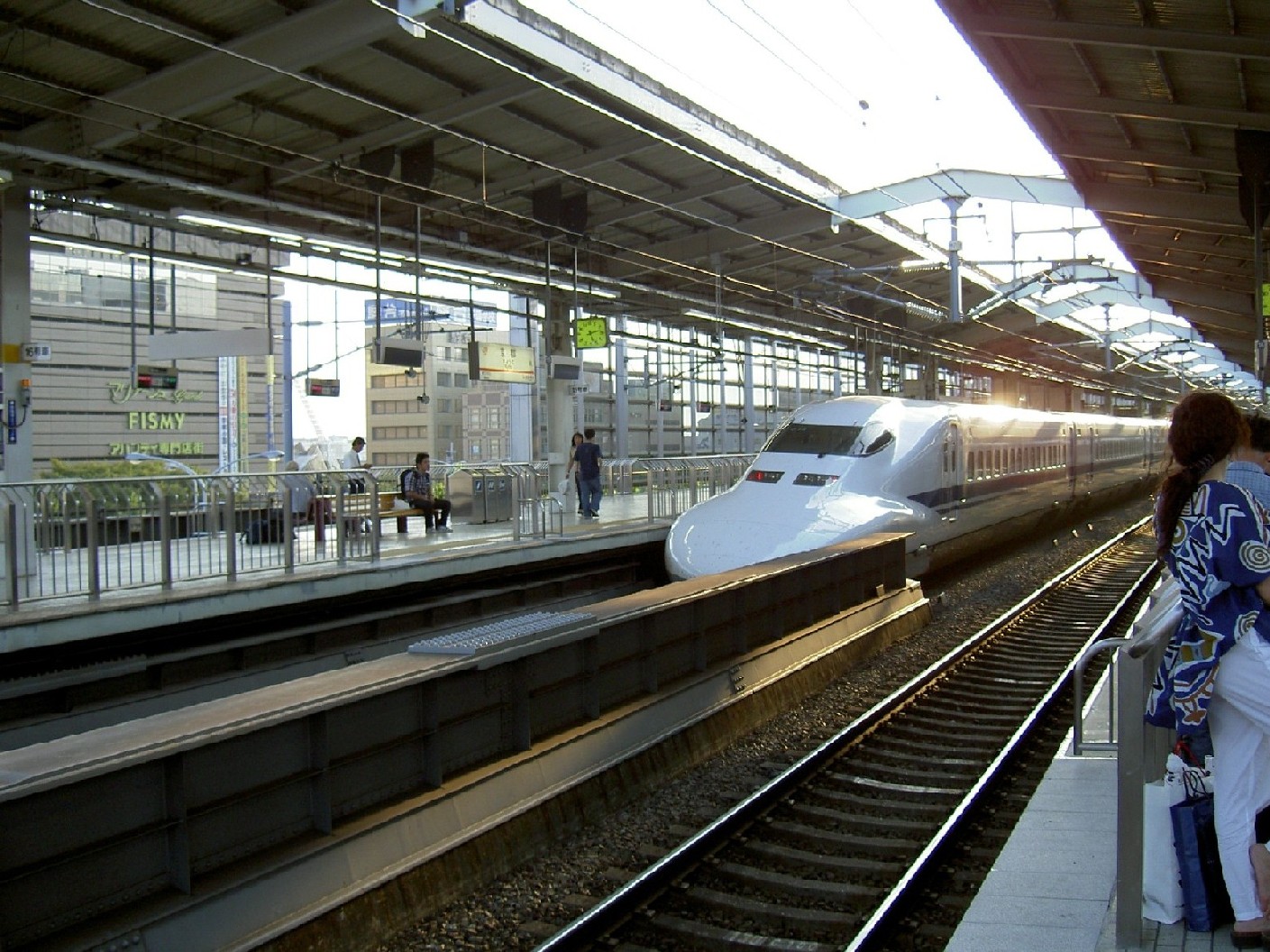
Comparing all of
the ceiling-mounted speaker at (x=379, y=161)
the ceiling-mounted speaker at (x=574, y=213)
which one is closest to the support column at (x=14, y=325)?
the ceiling-mounted speaker at (x=379, y=161)

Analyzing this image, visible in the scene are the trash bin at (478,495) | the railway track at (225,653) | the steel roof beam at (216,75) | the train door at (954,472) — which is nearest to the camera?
the railway track at (225,653)

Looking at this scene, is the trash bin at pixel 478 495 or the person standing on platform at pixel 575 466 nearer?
the trash bin at pixel 478 495

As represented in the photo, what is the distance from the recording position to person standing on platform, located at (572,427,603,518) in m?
19.0

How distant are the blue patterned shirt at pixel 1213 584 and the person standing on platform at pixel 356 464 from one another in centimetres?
1034

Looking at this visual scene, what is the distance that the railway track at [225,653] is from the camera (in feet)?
29.8

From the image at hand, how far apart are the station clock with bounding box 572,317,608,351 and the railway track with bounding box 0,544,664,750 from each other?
5749 millimetres

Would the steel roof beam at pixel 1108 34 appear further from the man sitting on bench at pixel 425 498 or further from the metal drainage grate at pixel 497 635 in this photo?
the man sitting on bench at pixel 425 498

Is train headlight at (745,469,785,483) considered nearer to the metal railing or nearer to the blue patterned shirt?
the metal railing

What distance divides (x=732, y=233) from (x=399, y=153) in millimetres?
7249

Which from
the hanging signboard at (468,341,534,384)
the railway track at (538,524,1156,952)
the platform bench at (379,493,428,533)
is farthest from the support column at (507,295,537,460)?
the railway track at (538,524,1156,952)

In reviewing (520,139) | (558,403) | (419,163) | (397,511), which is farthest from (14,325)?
(558,403)

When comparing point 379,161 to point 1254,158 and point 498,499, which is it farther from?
point 1254,158

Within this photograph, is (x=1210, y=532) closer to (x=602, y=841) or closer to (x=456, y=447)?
(x=602, y=841)

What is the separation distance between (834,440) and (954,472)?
232 centimetres
